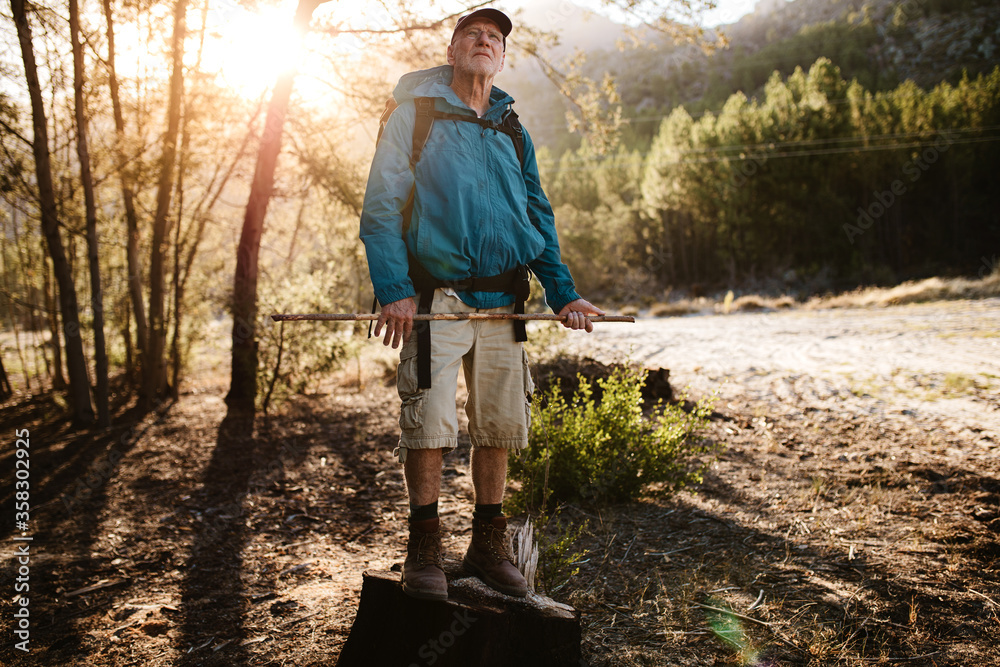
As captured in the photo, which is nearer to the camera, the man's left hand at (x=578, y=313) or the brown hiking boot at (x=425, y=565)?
the brown hiking boot at (x=425, y=565)

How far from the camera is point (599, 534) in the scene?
3123mm

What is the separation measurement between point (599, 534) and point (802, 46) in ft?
371

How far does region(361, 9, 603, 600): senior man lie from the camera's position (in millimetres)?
1910

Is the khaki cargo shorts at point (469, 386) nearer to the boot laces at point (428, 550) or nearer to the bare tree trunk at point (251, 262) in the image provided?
the boot laces at point (428, 550)

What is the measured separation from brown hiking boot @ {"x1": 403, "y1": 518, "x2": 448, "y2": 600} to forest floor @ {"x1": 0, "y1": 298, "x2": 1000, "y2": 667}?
0.71 feet

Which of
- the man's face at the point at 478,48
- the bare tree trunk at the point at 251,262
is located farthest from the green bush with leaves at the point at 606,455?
the bare tree trunk at the point at 251,262

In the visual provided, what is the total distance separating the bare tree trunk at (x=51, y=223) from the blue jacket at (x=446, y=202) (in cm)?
562

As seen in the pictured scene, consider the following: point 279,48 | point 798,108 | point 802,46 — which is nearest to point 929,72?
point 802,46

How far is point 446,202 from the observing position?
1971 mm

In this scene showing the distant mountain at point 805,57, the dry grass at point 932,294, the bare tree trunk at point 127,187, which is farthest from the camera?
the distant mountain at point 805,57

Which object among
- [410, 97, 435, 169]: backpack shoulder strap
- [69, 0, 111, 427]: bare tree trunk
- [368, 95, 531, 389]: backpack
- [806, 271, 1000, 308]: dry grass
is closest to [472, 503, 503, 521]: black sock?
[368, 95, 531, 389]: backpack

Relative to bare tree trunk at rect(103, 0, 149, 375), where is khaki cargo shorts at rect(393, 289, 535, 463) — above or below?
below

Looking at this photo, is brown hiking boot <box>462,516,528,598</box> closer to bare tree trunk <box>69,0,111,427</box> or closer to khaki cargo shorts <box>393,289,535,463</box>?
khaki cargo shorts <box>393,289,535,463</box>

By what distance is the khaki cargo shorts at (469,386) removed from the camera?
75.7 inches
